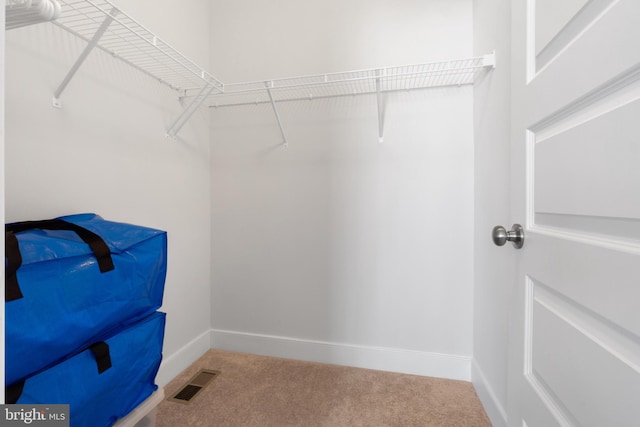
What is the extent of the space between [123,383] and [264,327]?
3.62ft

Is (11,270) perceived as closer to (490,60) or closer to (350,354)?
(350,354)

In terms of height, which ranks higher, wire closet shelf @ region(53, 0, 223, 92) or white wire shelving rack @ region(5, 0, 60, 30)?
wire closet shelf @ region(53, 0, 223, 92)

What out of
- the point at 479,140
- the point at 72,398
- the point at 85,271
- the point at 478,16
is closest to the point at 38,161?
the point at 85,271

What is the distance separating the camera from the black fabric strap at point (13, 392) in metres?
0.65

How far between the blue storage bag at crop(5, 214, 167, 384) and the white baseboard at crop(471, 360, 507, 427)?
1.53 metres

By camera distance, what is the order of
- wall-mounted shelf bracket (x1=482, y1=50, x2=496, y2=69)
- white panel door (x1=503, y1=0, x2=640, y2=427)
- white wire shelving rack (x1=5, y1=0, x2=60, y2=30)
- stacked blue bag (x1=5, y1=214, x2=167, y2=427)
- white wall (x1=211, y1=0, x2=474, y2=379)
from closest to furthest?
white panel door (x1=503, y1=0, x2=640, y2=427), white wire shelving rack (x1=5, y1=0, x2=60, y2=30), stacked blue bag (x1=5, y1=214, x2=167, y2=427), wall-mounted shelf bracket (x1=482, y1=50, x2=496, y2=69), white wall (x1=211, y1=0, x2=474, y2=379)

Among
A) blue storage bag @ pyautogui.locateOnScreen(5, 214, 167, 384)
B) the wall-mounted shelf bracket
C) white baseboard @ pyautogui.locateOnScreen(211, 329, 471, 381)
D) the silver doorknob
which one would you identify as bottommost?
white baseboard @ pyautogui.locateOnScreen(211, 329, 471, 381)

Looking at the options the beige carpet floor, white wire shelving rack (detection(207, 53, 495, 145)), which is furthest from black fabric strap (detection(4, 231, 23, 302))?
white wire shelving rack (detection(207, 53, 495, 145))

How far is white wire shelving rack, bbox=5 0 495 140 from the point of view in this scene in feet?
3.63

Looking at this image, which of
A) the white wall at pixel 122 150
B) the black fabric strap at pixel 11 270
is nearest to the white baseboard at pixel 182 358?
the white wall at pixel 122 150

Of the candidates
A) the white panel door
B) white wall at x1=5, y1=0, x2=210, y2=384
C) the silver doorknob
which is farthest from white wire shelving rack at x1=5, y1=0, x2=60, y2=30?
the silver doorknob

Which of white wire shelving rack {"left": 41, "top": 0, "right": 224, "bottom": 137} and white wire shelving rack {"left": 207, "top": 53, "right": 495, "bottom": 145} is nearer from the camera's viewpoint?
white wire shelving rack {"left": 41, "top": 0, "right": 224, "bottom": 137}

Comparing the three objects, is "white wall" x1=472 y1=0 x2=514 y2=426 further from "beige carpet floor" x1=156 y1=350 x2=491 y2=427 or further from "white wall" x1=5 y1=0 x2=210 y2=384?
"white wall" x1=5 y1=0 x2=210 y2=384

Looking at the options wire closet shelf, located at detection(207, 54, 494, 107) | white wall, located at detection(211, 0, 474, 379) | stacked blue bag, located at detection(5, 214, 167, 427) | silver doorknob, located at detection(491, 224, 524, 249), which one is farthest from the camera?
white wall, located at detection(211, 0, 474, 379)
